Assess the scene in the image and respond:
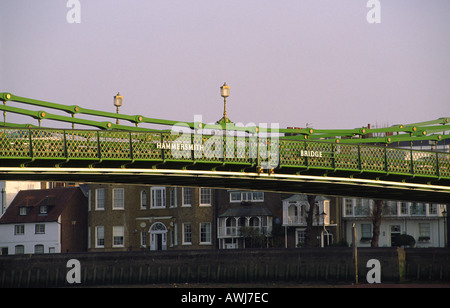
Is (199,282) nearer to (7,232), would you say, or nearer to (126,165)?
(7,232)

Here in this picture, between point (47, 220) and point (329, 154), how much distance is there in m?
58.6

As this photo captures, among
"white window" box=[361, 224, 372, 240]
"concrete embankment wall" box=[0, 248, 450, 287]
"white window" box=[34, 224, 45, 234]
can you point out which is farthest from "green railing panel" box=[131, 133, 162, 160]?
"white window" box=[34, 224, 45, 234]

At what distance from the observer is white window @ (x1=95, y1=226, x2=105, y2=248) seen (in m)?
110

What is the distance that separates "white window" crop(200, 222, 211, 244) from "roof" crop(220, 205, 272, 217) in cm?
207

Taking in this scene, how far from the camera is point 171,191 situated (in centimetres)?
10844

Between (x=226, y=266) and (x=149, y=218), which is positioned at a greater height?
(x=149, y=218)

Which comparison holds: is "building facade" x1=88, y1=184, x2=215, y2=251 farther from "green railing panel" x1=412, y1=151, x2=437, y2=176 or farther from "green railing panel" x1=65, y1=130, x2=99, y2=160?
"green railing panel" x1=65, y1=130, x2=99, y2=160

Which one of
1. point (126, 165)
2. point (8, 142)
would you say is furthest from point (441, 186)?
point (8, 142)

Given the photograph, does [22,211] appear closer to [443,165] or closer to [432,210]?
[432,210]

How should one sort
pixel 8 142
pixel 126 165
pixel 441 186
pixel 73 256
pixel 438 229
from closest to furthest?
pixel 8 142 < pixel 126 165 < pixel 441 186 < pixel 73 256 < pixel 438 229

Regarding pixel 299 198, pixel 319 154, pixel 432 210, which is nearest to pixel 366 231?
pixel 432 210

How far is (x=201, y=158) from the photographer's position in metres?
53.3

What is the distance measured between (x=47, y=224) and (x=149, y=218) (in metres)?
11.4

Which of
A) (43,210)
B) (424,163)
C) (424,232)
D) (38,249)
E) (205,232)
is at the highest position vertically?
(424,163)
